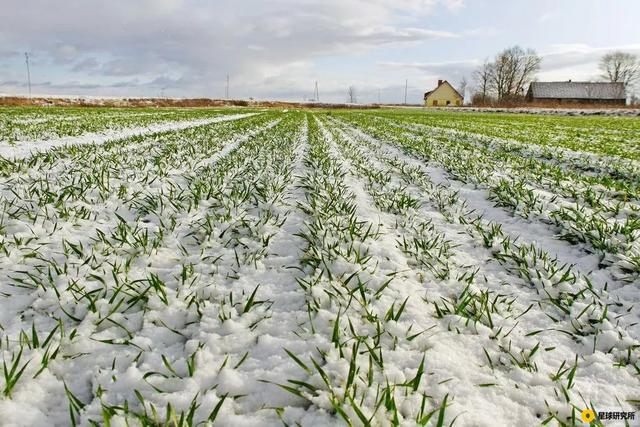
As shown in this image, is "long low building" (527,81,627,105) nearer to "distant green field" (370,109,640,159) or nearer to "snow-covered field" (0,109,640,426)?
"distant green field" (370,109,640,159)

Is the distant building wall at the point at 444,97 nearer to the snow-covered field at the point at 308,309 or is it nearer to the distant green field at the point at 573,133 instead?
the distant green field at the point at 573,133

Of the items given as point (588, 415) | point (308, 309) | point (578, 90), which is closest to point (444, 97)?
point (578, 90)

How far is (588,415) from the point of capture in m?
1.69

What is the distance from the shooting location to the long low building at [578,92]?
86.0m

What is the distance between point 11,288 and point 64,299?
1.51 ft

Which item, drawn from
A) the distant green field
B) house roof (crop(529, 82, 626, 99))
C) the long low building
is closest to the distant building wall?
the long low building

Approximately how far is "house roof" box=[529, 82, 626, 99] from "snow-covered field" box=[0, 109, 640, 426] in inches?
3988

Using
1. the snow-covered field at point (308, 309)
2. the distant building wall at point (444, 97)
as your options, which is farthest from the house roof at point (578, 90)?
the snow-covered field at point (308, 309)

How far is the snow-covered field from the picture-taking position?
1.70 meters

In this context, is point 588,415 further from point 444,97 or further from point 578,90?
point 444,97

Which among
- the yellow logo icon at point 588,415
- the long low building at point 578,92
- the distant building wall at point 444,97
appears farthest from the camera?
the distant building wall at point 444,97

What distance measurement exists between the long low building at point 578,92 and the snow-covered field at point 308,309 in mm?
97974

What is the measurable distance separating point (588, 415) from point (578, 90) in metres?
111

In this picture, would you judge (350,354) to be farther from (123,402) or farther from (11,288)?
(11,288)
